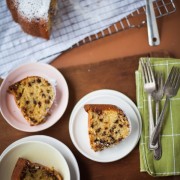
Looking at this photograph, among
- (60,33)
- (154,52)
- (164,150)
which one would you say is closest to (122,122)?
(164,150)

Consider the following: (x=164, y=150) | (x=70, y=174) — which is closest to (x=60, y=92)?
(x=70, y=174)

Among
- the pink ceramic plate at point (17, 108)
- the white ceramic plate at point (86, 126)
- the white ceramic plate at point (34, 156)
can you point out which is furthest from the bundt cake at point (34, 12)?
the white ceramic plate at point (34, 156)

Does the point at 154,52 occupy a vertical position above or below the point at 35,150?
above

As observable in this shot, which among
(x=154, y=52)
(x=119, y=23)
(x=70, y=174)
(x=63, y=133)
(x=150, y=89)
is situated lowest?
(x=70, y=174)

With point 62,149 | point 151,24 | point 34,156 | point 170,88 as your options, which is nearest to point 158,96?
point 170,88

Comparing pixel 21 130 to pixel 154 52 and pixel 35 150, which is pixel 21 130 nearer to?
pixel 35 150

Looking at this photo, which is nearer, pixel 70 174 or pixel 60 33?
pixel 70 174
